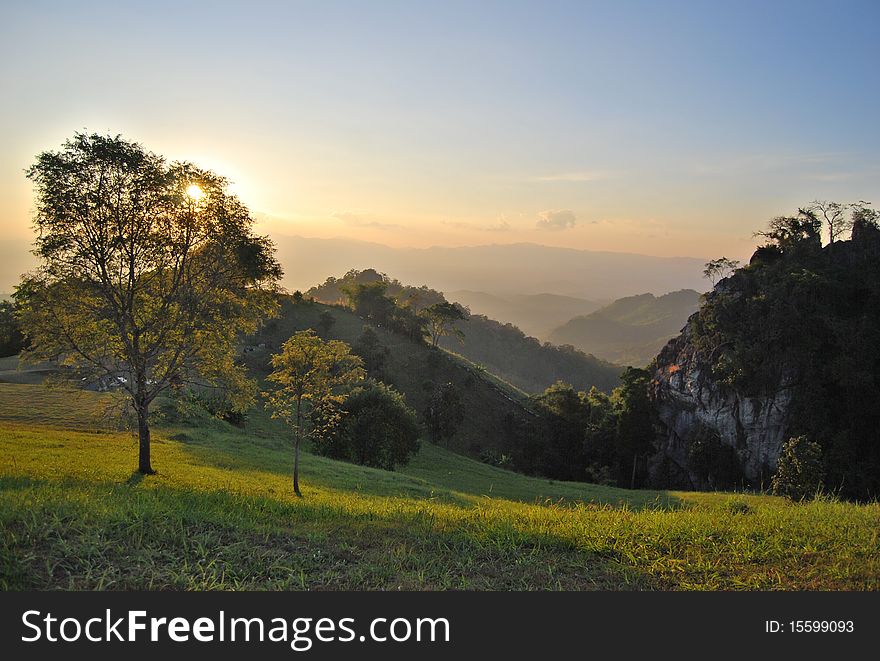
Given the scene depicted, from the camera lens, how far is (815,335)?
175 feet

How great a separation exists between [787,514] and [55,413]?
36.8 meters

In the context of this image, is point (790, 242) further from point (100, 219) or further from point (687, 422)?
point (100, 219)

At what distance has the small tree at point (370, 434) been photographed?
42500mm

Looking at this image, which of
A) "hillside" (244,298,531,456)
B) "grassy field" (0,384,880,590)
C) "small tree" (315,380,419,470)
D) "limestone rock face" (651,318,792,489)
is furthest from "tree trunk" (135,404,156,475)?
"limestone rock face" (651,318,792,489)

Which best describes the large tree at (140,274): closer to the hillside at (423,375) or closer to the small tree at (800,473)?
the small tree at (800,473)

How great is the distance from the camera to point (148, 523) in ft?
27.3

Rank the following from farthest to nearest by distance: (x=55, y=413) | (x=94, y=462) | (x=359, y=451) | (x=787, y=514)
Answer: (x=359, y=451)
(x=55, y=413)
(x=94, y=462)
(x=787, y=514)

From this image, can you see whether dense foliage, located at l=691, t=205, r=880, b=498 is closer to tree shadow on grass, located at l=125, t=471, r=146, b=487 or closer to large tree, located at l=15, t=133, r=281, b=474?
large tree, located at l=15, t=133, r=281, b=474

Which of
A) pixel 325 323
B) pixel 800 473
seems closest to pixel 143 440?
pixel 800 473

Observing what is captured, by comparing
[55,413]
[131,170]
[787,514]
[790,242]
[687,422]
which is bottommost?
[687,422]

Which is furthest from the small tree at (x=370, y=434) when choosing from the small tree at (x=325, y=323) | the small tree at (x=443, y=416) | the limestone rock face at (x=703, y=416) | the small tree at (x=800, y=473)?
the small tree at (x=325, y=323)

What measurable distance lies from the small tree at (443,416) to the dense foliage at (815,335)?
99.2 ft

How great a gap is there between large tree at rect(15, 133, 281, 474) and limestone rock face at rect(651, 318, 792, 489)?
4997 centimetres

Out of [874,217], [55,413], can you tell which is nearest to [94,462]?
[55,413]
